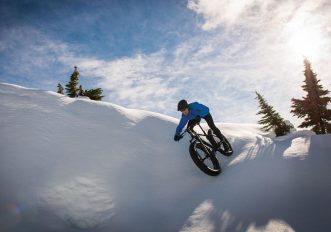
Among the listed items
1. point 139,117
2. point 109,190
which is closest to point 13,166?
point 109,190

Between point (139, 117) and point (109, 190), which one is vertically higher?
point (139, 117)

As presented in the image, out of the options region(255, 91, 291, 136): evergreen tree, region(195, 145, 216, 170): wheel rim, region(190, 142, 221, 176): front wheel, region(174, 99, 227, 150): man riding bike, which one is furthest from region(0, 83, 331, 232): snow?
region(255, 91, 291, 136): evergreen tree

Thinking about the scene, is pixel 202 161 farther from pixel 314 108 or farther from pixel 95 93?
pixel 95 93

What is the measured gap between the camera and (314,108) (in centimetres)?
2333

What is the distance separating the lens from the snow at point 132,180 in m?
4.87

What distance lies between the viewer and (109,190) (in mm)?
6164

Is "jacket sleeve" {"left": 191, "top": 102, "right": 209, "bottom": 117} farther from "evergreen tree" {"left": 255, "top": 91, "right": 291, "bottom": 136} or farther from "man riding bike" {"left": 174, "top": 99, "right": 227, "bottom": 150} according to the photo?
"evergreen tree" {"left": 255, "top": 91, "right": 291, "bottom": 136}

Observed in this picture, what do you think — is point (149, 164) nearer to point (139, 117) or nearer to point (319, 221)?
point (139, 117)

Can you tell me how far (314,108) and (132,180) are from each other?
2297cm

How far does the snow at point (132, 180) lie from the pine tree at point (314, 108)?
16925 mm

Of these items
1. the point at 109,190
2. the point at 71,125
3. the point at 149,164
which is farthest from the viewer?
the point at 71,125

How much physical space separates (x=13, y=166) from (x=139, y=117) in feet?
18.4

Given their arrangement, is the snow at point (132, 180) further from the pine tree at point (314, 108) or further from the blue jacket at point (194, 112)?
the pine tree at point (314, 108)

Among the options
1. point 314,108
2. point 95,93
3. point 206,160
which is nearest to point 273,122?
point 314,108
